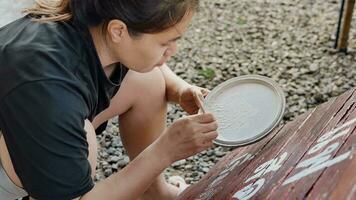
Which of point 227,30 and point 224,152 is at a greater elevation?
point 227,30

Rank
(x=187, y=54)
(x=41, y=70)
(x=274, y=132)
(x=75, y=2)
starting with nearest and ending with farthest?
(x=41, y=70)
(x=75, y=2)
(x=274, y=132)
(x=187, y=54)

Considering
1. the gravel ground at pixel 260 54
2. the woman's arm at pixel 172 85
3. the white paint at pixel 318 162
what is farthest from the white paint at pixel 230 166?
the gravel ground at pixel 260 54

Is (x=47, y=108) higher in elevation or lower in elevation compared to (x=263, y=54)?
higher

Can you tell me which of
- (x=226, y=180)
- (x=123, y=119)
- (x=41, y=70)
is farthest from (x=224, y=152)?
(x=41, y=70)

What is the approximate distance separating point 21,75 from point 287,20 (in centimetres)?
236

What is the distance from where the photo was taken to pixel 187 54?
3281mm

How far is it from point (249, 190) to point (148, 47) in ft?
1.52

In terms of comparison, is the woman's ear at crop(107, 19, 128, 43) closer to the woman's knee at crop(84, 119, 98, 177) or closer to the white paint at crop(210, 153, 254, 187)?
the woman's knee at crop(84, 119, 98, 177)

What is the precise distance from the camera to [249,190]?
1.39 metres

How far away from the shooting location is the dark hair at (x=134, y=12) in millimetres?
1479

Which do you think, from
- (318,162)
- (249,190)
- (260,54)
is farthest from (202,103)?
(260,54)

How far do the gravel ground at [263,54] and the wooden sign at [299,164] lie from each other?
0.69m

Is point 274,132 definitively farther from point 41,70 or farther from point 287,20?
point 287,20

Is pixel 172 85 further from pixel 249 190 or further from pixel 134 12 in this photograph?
pixel 249 190
